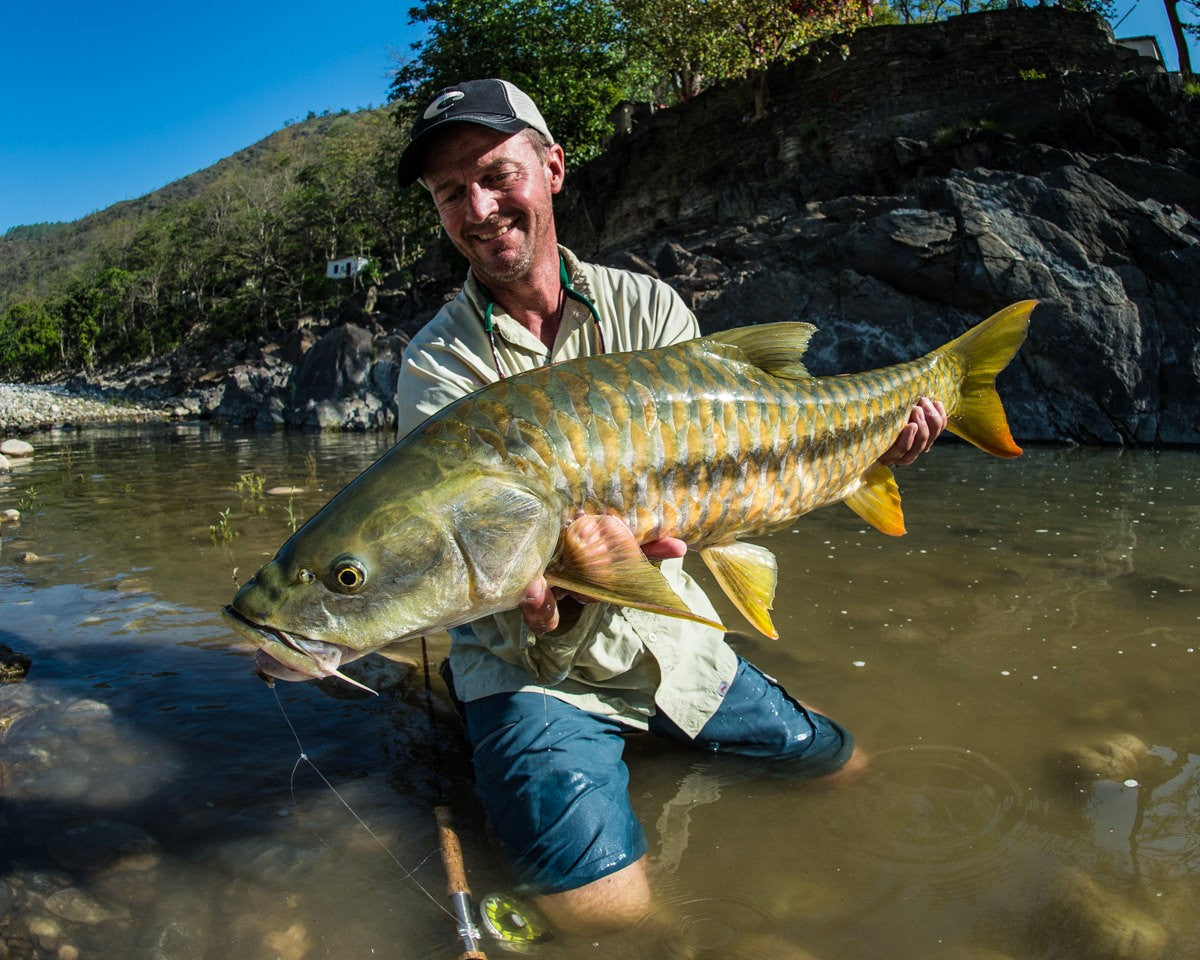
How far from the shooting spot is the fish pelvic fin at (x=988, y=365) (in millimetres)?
3338

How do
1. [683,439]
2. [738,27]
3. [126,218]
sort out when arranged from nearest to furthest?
[683,439]
[738,27]
[126,218]

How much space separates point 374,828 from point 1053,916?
2.05 meters

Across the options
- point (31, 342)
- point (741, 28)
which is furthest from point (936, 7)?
point (31, 342)

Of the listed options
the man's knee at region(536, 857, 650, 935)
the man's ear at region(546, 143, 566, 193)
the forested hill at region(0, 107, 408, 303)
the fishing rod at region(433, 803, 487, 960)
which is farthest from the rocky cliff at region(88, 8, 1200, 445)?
the forested hill at region(0, 107, 408, 303)

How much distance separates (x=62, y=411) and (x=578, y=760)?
37839mm

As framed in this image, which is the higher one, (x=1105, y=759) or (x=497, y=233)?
(x=497, y=233)

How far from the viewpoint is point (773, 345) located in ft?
8.80

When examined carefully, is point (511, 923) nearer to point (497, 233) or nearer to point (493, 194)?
point (497, 233)

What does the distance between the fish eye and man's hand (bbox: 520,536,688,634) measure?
439mm

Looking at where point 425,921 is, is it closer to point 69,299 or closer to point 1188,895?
point 1188,895

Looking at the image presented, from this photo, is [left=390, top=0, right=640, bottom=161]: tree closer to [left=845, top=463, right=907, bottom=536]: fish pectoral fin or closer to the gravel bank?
the gravel bank

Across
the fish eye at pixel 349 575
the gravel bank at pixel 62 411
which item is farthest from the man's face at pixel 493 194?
the gravel bank at pixel 62 411

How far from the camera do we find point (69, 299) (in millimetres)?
81688

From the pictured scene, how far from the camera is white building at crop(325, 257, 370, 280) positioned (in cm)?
6169
